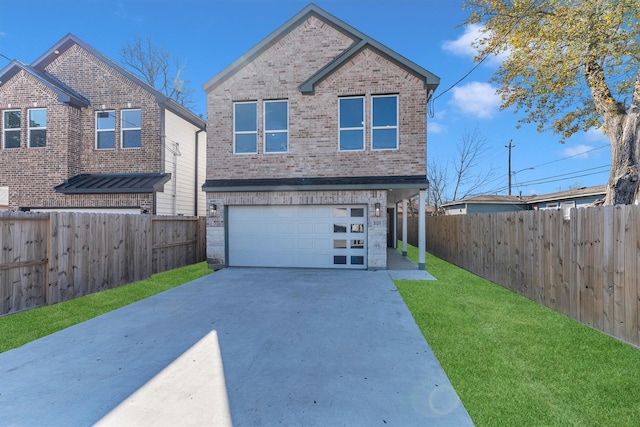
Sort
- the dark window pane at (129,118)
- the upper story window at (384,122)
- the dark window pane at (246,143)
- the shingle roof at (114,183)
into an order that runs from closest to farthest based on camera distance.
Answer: the upper story window at (384,122), the dark window pane at (246,143), the shingle roof at (114,183), the dark window pane at (129,118)

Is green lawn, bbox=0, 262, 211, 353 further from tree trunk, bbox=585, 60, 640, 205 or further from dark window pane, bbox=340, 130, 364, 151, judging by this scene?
tree trunk, bbox=585, 60, 640, 205

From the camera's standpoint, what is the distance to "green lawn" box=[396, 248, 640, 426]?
9.17 ft

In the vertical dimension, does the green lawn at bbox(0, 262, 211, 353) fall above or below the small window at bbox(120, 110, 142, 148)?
below

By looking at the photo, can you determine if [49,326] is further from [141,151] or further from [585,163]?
[585,163]

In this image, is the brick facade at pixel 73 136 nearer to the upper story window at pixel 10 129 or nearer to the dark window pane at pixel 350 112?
the upper story window at pixel 10 129

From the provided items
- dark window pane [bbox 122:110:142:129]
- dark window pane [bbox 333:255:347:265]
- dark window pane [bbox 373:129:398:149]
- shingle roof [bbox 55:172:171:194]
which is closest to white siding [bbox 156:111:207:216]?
shingle roof [bbox 55:172:171:194]

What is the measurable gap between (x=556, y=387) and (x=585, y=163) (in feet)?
118

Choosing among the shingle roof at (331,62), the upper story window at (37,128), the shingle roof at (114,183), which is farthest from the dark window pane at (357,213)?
the upper story window at (37,128)

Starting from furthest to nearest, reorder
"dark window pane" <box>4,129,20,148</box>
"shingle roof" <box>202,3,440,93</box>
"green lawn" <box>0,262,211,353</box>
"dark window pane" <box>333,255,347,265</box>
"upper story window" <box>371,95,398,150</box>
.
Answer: "dark window pane" <box>4,129,20,148</box>
"dark window pane" <box>333,255,347,265</box>
"upper story window" <box>371,95,398,150</box>
"shingle roof" <box>202,3,440,93</box>
"green lawn" <box>0,262,211,353</box>

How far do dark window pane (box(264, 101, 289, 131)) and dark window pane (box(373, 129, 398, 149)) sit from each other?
3.21 metres

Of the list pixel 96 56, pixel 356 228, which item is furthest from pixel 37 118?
pixel 356 228

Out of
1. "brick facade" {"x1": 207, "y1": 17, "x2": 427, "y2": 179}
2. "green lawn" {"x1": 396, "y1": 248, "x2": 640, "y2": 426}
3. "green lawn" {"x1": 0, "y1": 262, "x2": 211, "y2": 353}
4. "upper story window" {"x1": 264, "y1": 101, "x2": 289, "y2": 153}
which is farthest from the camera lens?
"upper story window" {"x1": 264, "y1": 101, "x2": 289, "y2": 153}

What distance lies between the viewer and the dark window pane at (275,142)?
35.6ft

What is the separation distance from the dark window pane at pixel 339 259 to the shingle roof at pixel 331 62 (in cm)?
573
